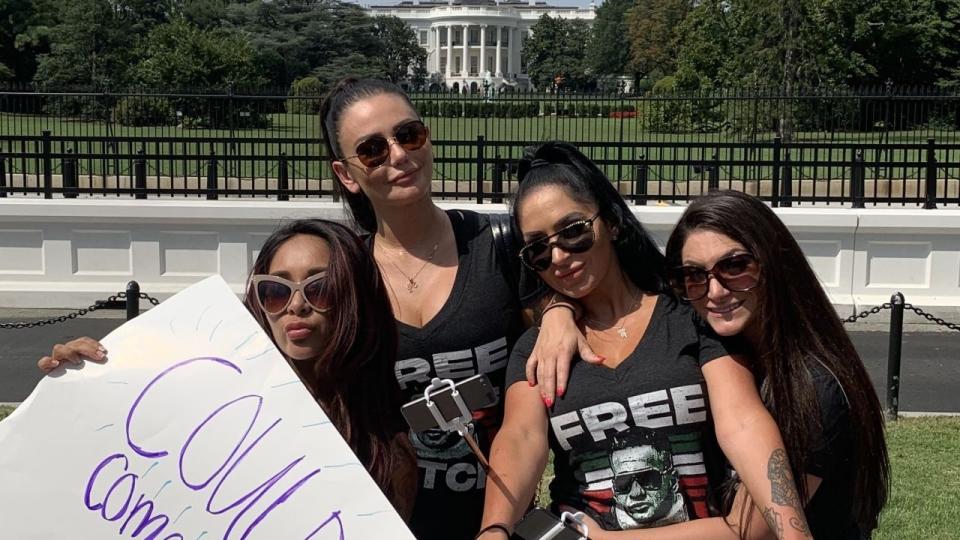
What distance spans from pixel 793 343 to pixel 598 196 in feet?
1.93

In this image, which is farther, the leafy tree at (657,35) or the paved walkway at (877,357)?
the leafy tree at (657,35)

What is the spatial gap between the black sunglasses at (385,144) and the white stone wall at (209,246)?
9137 millimetres

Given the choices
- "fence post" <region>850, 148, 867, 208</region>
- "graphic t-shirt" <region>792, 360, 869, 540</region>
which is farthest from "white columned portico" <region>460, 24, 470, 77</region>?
"graphic t-shirt" <region>792, 360, 869, 540</region>

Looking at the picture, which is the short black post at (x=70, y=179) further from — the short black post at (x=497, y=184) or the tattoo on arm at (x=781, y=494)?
the tattoo on arm at (x=781, y=494)

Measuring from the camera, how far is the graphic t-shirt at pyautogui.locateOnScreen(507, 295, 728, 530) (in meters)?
2.55

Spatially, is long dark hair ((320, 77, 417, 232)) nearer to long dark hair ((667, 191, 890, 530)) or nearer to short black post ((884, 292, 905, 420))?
long dark hair ((667, 191, 890, 530))

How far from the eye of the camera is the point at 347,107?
2.98 meters

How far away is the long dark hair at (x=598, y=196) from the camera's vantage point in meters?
2.76

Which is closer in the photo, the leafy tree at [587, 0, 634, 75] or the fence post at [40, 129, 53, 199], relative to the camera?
the fence post at [40, 129, 53, 199]

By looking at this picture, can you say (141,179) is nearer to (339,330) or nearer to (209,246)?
(209,246)

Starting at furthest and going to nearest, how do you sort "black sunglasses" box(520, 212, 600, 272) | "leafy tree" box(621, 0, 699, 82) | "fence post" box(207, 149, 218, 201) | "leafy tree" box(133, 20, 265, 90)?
→ "leafy tree" box(621, 0, 699, 82)
"leafy tree" box(133, 20, 265, 90)
"fence post" box(207, 149, 218, 201)
"black sunglasses" box(520, 212, 600, 272)

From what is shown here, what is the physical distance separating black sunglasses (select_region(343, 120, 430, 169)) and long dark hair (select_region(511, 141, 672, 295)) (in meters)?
0.28

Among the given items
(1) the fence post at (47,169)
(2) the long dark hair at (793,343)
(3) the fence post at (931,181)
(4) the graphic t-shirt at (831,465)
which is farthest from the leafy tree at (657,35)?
(4) the graphic t-shirt at (831,465)

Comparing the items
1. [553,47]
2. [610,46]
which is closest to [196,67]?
[610,46]
